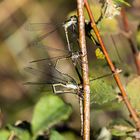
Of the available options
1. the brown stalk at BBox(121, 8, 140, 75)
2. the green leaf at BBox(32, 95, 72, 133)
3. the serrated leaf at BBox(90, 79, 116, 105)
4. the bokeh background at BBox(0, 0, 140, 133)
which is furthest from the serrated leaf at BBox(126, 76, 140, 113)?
the bokeh background at BBox(0, 0, 140, 133)

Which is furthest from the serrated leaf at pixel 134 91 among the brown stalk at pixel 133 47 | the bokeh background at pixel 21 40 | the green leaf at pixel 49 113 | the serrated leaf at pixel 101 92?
the bokeh background at pixel 21 40

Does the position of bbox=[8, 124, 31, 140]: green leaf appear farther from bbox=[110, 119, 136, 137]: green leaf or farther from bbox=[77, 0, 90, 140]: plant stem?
bbox=[77, 0, 90, 140]: plant stem

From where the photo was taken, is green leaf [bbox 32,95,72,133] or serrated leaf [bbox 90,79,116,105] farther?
green leaf [bbox 32,95,72,133]

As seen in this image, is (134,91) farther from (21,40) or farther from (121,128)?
(21,40)

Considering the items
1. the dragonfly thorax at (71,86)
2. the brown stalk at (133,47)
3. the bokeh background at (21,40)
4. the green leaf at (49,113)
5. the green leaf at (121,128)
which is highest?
the bokeh background at (21,40)

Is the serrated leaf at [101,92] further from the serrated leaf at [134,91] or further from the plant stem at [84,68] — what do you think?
the plant stem at [84,68]

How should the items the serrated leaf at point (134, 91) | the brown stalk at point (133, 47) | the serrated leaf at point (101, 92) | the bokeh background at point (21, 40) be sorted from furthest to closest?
the bokeh background at point (21, 40) < the brown stalk at point (133, 47) < the serrated leaf at point (134, 91) < the serrated leaf at point (101, 92)

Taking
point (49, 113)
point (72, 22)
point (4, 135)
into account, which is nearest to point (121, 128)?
point (49, 113)
